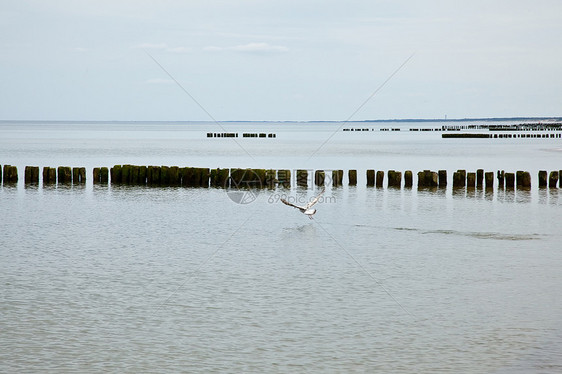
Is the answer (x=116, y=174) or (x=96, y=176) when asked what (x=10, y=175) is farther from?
(x=116, y=174)

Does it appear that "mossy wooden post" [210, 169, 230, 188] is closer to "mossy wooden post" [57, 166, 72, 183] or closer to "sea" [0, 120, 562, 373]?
"mossy wooden post" [57, 166, 72, 183]

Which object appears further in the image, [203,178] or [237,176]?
[237,176]

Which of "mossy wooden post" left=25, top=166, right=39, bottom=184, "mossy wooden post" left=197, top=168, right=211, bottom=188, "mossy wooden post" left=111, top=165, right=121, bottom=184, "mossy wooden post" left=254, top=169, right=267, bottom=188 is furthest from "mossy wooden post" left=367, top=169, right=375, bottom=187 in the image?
"mossy wooden post" left=25, top=166, right=39, bottom=184

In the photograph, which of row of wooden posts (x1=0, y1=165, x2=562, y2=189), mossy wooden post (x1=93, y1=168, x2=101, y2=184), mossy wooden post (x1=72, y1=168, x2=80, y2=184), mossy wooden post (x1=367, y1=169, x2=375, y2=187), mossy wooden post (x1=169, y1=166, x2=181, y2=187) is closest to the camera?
row of wooden posts (x1=0, y1=165, x2=562, y2=189)

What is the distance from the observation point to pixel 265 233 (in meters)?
18.3

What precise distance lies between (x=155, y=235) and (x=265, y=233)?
2.87m

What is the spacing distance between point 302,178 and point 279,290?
21.2m

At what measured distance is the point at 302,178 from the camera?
3272 cm

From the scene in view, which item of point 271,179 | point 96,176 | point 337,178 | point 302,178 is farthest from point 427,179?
point 96,176

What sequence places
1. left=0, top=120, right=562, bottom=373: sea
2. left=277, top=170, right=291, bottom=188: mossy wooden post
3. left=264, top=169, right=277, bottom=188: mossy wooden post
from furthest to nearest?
left=277, top=170, right=291, bottom=188: mossy wooden post < left=264, top=169, right=277, bottom=188: mossy wooden post < left=0, top=120, right=562, bottom=373: sea

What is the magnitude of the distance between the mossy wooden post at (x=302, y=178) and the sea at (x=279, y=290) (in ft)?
30.2

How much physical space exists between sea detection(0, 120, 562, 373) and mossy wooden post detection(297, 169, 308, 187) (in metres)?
9.19

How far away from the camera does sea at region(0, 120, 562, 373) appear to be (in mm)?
8406

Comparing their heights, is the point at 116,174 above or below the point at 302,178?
above
